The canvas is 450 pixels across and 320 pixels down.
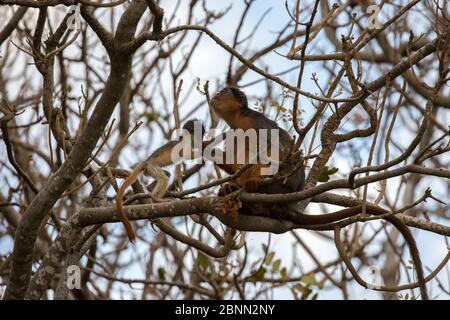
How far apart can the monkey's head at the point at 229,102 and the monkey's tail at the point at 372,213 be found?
1164 mm

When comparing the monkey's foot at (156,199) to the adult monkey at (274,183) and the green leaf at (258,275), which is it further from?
the green leaf at (258,275)

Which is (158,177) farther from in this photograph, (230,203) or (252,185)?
(252,185)

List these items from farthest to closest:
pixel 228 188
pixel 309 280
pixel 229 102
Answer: pixel 309 280 → pixel 229 102 → pixel 228 188

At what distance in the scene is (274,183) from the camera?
489cm

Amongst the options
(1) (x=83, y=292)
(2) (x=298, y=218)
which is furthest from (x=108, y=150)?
(2) (x=298, y=218)

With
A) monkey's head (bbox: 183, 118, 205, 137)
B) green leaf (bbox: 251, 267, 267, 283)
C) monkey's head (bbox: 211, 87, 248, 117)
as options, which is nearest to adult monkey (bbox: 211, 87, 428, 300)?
monkey's head (bbox: 211, 87, 248, 117)

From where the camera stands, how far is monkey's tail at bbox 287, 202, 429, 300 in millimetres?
4301

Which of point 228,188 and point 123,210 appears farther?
point 228,188

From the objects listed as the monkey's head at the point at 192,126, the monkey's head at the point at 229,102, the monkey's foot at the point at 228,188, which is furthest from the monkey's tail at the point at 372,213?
the monkey's head at the point at 229,102

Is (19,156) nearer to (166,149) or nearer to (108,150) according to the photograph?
(108,150)

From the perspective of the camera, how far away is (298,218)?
4566mm

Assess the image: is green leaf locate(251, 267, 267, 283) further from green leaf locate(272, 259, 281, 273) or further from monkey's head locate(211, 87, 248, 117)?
monkey's head locate(211, 87, 248, 117)

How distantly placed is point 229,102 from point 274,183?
0.91 meters

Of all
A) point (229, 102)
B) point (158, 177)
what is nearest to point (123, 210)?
point (158, 177)
